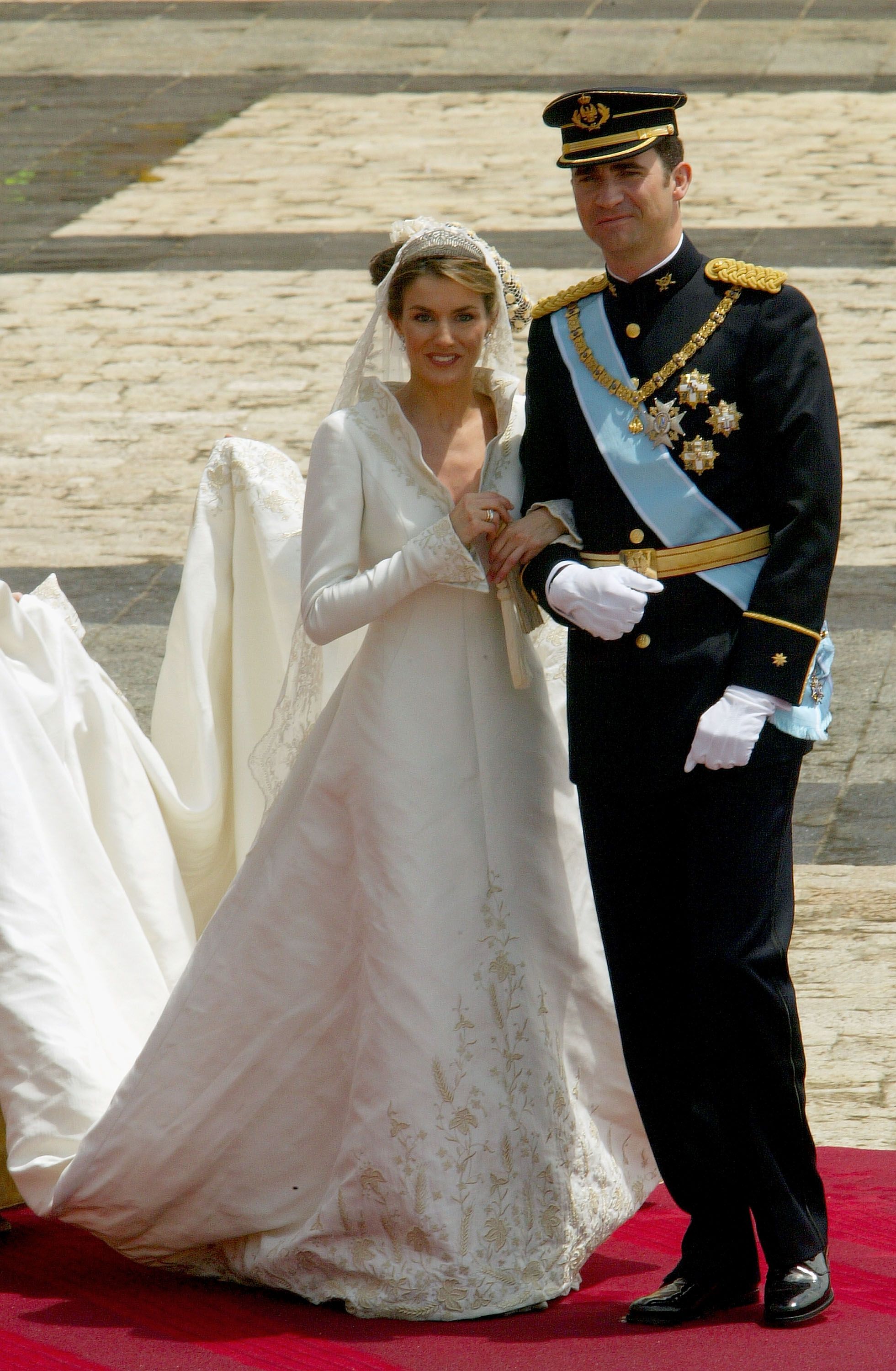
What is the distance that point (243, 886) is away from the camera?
3.05 meters

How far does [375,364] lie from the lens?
9.89ft

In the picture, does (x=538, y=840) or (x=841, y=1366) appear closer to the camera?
(x=841, y=1366)

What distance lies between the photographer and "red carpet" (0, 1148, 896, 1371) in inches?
102

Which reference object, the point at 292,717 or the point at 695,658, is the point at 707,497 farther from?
the point at 292,717

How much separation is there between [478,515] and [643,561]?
255mm

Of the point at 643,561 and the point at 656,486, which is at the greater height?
the point at 656,486

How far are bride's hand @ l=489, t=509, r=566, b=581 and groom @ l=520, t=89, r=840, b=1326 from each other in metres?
0.02

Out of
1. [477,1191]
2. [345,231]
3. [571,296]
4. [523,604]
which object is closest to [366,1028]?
[477,1191]

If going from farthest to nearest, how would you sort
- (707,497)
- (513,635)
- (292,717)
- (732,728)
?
(292,717)
(513,635)
(707,497)
(732,728)

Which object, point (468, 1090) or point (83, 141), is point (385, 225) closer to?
Answer: point (83, 141)

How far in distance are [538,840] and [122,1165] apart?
0.83 metres

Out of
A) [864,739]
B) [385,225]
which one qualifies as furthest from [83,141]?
[864,739]

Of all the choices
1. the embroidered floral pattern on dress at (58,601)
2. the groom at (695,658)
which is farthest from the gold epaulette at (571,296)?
the embroidered floral pattern on dress at (58,601)

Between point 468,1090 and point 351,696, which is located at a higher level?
point 351,696
